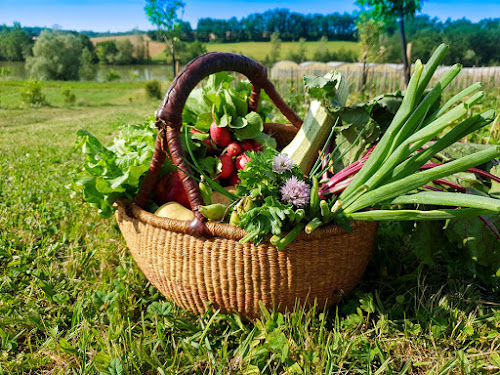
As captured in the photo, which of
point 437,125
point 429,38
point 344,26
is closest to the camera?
point 437,125

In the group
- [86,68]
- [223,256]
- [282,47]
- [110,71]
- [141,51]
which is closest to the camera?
[223,256]

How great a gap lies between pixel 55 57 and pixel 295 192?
20.7 metres

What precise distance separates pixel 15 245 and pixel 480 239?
2.43m

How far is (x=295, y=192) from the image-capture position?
134cm

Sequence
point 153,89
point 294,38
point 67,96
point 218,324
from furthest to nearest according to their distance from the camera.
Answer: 1. point 294,38
2. point 153,89
3. point 67,96
4. point 218,324

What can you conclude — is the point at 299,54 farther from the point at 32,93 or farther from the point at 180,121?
the point at 180,121

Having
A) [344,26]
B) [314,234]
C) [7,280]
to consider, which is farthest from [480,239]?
[344,26]

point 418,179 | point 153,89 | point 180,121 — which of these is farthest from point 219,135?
point 153,89

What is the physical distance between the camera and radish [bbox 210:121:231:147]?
6.59ft

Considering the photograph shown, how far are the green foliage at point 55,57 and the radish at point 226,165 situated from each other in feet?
48.6

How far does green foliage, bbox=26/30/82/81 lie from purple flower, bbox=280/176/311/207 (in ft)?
50.8

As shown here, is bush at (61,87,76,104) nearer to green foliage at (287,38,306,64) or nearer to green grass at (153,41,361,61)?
green grass at (153,41,361,61)

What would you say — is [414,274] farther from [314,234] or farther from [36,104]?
[36,104]

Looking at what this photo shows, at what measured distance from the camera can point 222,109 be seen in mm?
2045
